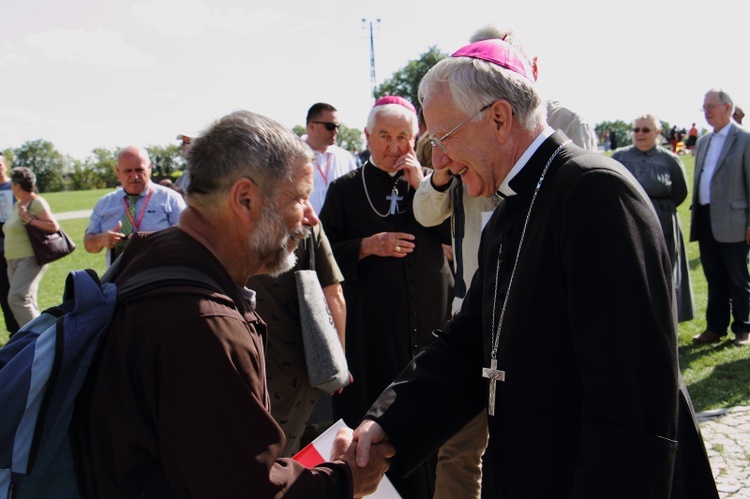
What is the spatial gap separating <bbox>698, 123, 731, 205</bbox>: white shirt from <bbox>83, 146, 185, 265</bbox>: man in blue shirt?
5.45m

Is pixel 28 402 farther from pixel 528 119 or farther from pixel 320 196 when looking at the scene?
pixel 320 196

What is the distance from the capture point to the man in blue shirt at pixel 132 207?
17.0 feet

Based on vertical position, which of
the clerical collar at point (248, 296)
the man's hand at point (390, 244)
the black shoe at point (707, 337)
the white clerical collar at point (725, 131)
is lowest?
the black shoe at point (707, 337)

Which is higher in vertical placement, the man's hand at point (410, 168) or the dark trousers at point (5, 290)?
the man's hand at point (410, 168)

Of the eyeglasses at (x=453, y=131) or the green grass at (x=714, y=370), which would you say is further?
the green grass at (x=714, y=370)

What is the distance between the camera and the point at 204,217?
6.02 ft

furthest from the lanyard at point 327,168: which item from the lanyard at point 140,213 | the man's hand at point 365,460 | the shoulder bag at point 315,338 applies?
the man's hand at point 365,460

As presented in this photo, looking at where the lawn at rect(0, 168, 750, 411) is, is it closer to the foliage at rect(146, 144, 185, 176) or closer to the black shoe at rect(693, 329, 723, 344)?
the black shoe at rect(693, 329, 723, 344)

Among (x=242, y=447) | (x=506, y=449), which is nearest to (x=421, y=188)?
(x=506, y=449)

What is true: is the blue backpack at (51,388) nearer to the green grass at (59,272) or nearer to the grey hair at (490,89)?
the grey hair at (490,89)

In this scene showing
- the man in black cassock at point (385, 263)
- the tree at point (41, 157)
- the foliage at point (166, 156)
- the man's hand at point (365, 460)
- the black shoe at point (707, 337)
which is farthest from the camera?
the tree at point (41, 157)

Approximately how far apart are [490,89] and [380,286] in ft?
7.81

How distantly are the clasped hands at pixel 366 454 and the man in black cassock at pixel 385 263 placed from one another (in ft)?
6.14

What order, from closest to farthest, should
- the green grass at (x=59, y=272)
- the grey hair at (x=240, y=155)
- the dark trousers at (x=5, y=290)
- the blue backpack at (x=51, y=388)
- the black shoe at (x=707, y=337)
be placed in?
1. the blue backpack at (x=51, y=388)
2. the grey hair at (x=240, y=155)
3. the black shoe at (x=707, y=337)
4. the dark trousers at (x=5, y=290)
5. the green grass at (x=59, y=272)
